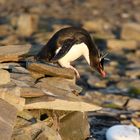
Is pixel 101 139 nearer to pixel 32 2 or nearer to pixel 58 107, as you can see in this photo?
pixel 58 107

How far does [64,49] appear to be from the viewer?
26.1 ft

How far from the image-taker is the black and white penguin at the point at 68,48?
797 centimetres

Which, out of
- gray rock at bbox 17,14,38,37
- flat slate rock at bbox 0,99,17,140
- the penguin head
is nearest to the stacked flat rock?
flat slate rock at bbox 0,99,17,140

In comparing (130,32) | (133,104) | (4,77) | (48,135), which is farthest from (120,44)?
(48,135)

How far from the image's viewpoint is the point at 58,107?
7352mm

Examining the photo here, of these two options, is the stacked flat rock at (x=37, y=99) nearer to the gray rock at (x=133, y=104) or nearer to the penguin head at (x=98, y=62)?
the penguin head at (x=98, y=62)

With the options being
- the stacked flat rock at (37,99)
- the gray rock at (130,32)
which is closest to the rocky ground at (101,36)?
the gray rock at (130,32)

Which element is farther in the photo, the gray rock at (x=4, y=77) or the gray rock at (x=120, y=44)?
the gray rock at (x=120, y=44)

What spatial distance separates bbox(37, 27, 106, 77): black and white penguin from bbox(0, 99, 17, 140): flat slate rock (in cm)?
125

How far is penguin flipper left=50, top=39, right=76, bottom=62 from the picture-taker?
7.92 metres

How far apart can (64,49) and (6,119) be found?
157 cm

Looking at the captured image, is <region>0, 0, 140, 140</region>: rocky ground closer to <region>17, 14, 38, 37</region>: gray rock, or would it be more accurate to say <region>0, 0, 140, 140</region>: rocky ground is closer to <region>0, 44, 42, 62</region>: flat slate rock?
<region>17, 14, 38, 37</region>: gray rock

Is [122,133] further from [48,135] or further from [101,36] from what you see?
[101,36]

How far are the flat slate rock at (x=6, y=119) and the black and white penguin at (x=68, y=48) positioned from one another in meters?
1.25
